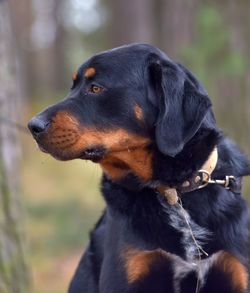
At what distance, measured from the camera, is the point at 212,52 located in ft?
21.5

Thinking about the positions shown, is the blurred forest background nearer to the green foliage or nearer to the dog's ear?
the green foliage

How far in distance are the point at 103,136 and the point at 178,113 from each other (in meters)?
0.49

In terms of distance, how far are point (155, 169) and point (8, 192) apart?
5.83 feet

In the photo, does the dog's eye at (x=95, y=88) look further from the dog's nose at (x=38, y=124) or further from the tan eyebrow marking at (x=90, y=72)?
the dog's nose at (x=38, y=124)

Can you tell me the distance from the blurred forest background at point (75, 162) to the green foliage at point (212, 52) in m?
0.01

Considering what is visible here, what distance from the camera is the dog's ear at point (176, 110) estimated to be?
10.7 ft

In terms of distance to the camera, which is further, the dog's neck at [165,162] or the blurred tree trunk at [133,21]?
the blurred tree trunk at [133,21]

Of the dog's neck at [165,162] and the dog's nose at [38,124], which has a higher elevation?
the dog's nose at [38,124]

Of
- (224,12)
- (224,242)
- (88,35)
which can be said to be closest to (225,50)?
(224,12)

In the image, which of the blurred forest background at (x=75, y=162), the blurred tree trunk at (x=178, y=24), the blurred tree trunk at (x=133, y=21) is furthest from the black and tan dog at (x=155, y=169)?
the blurred tree trunk at (x=133, y=21)

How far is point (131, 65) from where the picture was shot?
353 cm

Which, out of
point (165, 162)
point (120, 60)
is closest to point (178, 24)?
point (120, 60)

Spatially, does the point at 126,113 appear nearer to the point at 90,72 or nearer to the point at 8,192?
the point at 90,72

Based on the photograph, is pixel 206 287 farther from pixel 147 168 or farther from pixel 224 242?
pixel 147 168
